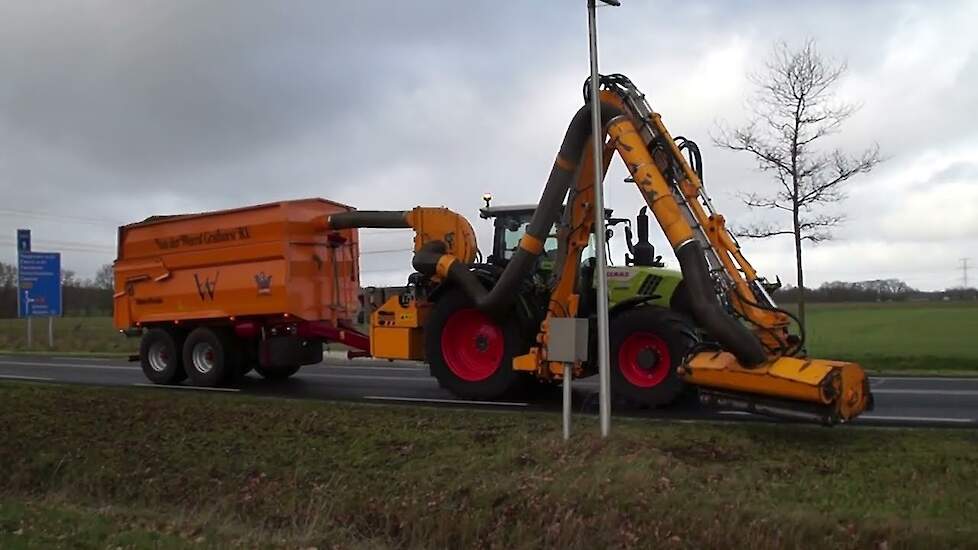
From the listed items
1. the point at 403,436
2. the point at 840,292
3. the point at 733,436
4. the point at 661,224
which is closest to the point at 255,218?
the point at 403,436

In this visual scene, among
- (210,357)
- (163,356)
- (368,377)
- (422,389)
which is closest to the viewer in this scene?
(422,389)

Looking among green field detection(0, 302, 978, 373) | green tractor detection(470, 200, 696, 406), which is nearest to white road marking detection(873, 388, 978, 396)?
green tractor detection(470, 200, 696, 406)

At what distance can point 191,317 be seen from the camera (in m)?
16.5

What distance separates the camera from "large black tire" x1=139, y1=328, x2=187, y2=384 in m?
16.9

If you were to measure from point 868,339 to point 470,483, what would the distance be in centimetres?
2522

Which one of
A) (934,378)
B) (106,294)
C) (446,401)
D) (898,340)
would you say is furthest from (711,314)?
(106,294)

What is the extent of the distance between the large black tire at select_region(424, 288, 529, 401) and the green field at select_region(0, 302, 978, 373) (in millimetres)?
10182

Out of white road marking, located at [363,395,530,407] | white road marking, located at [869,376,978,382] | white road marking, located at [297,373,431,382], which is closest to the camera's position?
white road marking, located at [363,395,530,407]

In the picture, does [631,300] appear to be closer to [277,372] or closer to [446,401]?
[446,401]

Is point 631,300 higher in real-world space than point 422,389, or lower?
higher

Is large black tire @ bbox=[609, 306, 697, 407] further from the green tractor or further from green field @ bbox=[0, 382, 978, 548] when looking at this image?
green field @ bbox=[0, 382, 978, 548]

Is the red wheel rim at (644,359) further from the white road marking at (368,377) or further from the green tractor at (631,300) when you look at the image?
the white road marking at (368,377)

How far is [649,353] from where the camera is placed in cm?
1163

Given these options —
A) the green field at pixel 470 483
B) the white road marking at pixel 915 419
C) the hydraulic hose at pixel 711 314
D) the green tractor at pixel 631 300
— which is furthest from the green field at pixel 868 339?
the green field at pixel 470 483
